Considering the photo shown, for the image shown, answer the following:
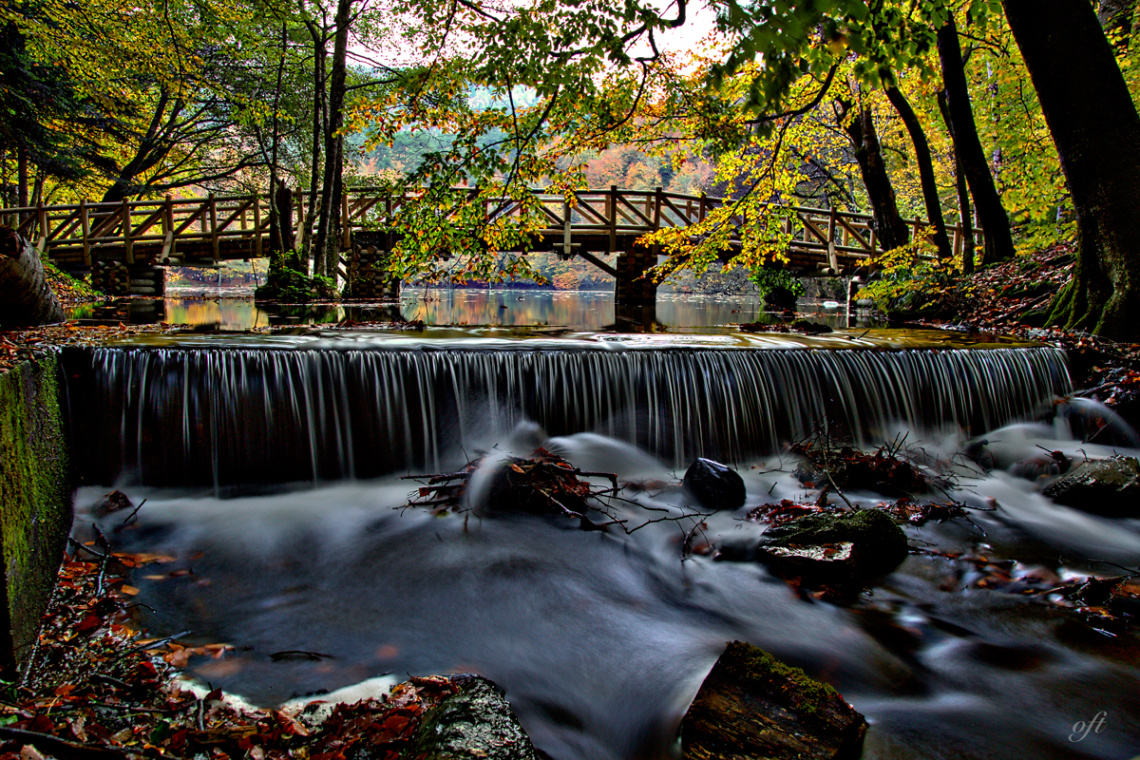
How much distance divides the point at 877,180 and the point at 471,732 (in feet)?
46.2

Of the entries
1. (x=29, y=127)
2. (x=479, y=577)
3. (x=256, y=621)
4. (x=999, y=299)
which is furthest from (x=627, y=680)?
(x=29, y=127)

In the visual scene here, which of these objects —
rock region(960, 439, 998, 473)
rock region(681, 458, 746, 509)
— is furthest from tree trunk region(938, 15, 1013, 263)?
rock region(681, 458, 746, 509)

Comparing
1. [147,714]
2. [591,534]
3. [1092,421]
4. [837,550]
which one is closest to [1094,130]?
→ [1092,421]

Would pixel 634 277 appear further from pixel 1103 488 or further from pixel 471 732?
pixel 471 732

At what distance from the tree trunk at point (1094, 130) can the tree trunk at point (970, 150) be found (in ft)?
12.5

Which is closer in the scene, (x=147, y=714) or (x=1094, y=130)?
(x=147, y=714)

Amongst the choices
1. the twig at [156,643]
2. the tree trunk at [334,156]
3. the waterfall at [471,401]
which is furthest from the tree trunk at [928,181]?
the twig at [156,643]

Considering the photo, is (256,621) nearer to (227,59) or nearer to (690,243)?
(690,243)

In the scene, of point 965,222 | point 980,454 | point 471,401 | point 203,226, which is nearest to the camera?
point 471,401

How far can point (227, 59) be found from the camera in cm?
1881

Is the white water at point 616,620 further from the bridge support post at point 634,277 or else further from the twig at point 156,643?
the bridge support post at point 634,277

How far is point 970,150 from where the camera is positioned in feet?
36.6

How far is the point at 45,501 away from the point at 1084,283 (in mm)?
11000

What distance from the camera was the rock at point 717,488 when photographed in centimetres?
496
